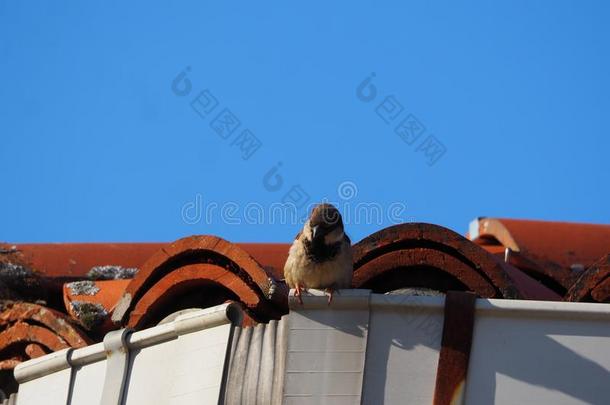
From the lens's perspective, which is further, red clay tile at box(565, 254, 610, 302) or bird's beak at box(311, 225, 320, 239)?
bird's beak at box(311, 225, 320, 239)

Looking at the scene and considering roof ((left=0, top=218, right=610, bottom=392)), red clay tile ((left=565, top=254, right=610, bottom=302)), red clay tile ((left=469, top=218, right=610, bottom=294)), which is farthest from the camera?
red clay tile ((left=469, top=218, right=610, bottom=294))

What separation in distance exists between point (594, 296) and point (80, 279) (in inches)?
113

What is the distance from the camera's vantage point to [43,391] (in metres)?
5.76

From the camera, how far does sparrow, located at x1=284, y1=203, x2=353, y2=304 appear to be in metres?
5.31

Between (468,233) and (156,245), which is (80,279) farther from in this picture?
(468,233)

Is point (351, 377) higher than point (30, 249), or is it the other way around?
point (30, 249)

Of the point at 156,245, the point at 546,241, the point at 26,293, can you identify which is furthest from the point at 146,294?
the point at 546,241

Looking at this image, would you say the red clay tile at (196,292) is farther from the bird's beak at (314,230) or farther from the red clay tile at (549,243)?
the red clay tile at (549,243)

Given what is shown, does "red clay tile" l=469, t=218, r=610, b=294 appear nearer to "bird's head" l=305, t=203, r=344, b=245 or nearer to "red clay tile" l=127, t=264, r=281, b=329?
"bird's head" l=305, t=203, r=344, b=245

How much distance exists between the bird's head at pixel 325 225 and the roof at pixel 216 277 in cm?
20

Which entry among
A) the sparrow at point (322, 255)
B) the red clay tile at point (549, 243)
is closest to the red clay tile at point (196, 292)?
the sparrow at point (322, 255)

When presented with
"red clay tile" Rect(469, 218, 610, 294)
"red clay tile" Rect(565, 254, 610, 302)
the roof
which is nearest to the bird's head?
the roof

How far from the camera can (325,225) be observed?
215 inches

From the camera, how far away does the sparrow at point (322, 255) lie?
17.4 ft
